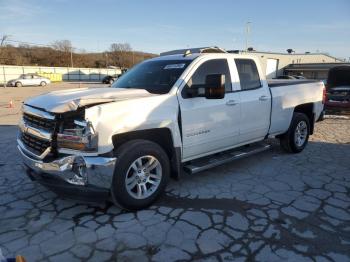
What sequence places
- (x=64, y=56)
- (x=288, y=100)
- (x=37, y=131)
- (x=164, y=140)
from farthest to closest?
(x=64, y=56) → (x=288, y=100) → (x=164, y=140) → (x=37, y=131)

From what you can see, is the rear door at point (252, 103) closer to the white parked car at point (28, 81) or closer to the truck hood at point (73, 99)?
the truck hood at point (73, 99)

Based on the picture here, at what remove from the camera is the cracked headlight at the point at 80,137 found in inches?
143

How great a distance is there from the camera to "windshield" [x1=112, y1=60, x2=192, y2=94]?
15.5 feet

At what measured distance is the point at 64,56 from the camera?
89688 mm

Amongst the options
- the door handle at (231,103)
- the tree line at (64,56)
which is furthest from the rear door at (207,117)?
the tree line at (64,56)

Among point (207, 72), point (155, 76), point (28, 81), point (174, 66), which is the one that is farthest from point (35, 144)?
point (28, 81)

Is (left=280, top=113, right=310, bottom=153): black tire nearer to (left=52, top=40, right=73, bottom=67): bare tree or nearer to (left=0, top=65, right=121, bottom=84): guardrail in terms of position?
(left=0, top=65, right=121, bottom=84): guardrail

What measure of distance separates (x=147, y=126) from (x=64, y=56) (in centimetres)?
9284

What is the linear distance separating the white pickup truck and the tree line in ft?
209

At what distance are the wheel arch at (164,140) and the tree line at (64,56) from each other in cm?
6469

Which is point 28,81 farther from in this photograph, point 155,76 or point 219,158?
point 219,158

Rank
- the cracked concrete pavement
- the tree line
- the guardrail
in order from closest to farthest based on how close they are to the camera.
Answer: the cracked concrete pavement, the guardrail, the tree line

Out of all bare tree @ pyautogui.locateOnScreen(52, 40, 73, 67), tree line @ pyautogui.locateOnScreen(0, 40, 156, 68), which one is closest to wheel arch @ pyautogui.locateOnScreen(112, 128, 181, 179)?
tree line @ pyautogui.locateOnScreen(0, 40, 156, 68)

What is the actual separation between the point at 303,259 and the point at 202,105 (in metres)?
2.36
